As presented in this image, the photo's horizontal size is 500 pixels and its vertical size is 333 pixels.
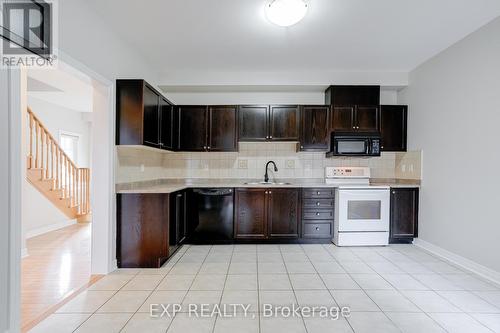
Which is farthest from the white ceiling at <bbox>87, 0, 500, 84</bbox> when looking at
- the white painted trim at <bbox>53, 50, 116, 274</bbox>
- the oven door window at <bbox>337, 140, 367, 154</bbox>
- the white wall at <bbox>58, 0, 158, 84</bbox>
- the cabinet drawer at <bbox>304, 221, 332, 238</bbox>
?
the cabinet drawer at <bbox>304, 221, 332, 238</bbox>

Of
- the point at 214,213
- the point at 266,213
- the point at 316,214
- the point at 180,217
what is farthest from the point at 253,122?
the point at 180,217

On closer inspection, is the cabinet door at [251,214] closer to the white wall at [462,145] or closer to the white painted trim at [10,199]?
the white wall at [462,145]

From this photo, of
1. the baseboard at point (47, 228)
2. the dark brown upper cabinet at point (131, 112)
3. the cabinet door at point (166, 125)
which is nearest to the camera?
the dark brown upper cabinet at point (131, 112)

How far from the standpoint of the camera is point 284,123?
14.4 feet

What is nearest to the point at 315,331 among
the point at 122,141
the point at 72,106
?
the point at 122,141

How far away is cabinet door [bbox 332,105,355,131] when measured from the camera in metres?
4.34

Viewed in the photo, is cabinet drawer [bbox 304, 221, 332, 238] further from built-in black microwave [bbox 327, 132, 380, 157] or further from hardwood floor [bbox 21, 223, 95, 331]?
hardwood floor [bbox 21, 223, 95, 331]

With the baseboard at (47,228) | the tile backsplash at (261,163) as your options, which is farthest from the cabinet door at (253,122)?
A: the baseboard at (47,228)

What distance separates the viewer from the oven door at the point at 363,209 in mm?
4031

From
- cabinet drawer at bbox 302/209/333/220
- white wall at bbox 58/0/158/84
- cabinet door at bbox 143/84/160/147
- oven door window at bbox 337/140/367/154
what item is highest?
white wall at bbox 58/0/158/84

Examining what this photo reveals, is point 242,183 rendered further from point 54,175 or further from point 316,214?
point 54,175

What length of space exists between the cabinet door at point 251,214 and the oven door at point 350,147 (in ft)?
4.37

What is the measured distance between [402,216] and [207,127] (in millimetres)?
3270

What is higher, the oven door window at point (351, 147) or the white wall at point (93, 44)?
the white wall at point (93, 44)
